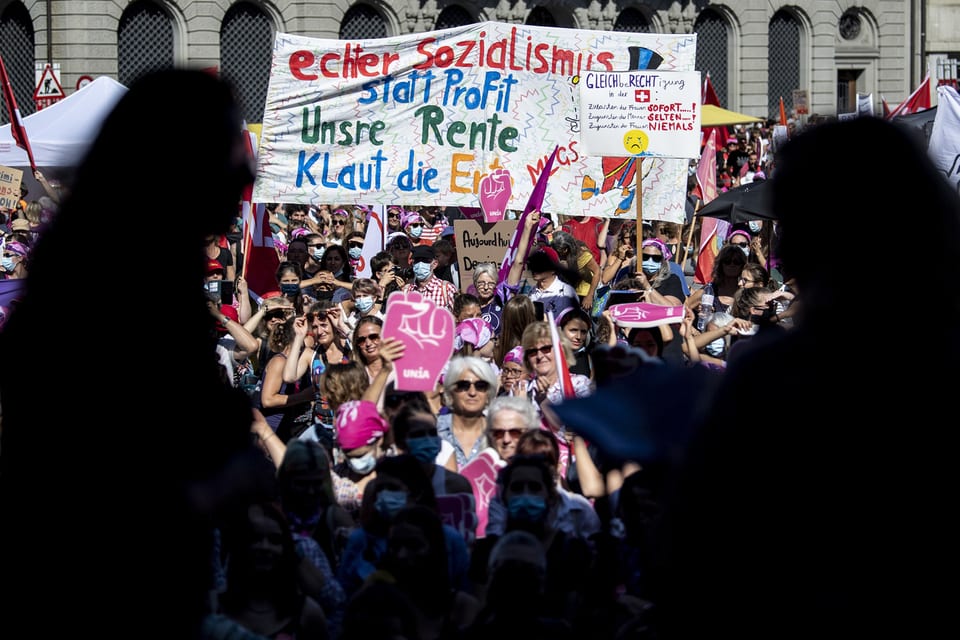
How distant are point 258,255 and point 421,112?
194 centimetres

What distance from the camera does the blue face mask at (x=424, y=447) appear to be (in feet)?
14.6

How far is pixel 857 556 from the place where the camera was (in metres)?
1.73

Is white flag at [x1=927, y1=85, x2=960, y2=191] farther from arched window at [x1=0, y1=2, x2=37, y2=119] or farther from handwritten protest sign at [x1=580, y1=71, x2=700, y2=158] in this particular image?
arched window at [x1=0, y1=2, x2=37, y2=119]

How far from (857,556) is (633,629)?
157cm

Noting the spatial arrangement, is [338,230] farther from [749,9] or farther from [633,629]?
[749,9]

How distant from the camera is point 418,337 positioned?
4.73 meters

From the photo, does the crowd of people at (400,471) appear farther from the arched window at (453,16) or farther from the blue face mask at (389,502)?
the arched window at (453,16)

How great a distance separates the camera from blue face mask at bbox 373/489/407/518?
4125 millimetres

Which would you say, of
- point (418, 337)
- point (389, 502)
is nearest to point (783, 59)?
point (418, 337)

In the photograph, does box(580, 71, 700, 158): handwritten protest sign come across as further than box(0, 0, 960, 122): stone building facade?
No

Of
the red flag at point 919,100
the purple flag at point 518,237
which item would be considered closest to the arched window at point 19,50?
the red flag at point 919,100

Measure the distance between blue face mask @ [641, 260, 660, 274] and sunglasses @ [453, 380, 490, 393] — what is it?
4.44m

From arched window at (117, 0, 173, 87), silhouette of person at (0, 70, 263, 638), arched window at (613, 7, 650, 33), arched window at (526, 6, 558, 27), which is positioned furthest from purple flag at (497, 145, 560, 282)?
arched window at (613, 7, 650, 33)

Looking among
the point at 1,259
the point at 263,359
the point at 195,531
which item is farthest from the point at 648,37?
the point at 195,531
